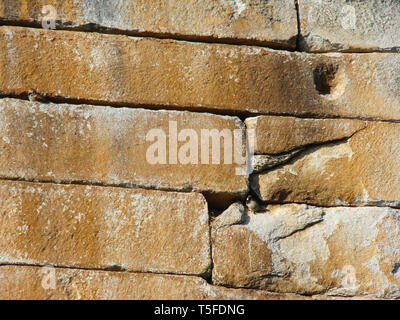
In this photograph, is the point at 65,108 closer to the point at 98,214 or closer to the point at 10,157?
the point at 10,157

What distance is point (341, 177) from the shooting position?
3303mm

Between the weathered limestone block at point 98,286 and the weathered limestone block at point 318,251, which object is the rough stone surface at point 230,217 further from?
the weathered limestone block at point 98,286

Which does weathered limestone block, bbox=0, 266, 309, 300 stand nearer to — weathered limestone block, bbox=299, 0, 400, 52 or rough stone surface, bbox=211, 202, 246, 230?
rough stone surface, bbox=211, 202, 246, 230

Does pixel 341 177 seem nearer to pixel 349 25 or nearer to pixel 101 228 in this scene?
pixel 349 25

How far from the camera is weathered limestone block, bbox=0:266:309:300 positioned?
2.88 m

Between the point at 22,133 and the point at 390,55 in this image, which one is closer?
the point at 22,133

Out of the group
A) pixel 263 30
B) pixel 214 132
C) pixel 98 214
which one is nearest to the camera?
pixel 98 214

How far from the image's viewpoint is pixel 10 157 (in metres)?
3.07

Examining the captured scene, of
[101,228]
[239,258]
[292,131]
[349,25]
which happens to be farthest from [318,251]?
[349,25]

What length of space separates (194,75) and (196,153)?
0.43 meters

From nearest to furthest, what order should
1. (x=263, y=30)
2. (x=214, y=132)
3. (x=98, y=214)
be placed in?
(x=98, y=214), (x=214, y=132), (x=263, y=30)

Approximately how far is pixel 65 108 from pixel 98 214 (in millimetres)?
580

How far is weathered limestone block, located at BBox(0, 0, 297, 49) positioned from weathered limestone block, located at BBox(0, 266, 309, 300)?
131 centimetres

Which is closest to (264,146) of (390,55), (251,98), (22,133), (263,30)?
(251,98)
